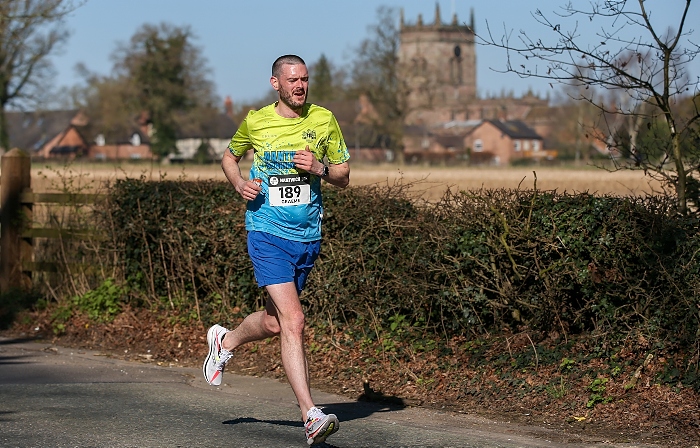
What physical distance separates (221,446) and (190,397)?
5.68 ft

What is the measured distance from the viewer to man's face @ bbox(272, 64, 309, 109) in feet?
20.2

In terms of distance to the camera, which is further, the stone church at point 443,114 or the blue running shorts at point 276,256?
the stone church at point 443,114

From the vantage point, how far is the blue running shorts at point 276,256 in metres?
6.18

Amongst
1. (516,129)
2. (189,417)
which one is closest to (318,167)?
(189,417)

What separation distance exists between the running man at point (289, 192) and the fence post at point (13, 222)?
Result: 6274mm

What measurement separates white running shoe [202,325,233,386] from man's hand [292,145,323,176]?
4.96 feet

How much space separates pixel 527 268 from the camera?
7555 millimetres

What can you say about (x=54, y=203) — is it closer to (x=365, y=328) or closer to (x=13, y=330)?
(x=13, y=330)

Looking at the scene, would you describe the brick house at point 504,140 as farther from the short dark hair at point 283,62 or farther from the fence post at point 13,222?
the short dark hair at point 283,62

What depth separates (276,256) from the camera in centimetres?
619

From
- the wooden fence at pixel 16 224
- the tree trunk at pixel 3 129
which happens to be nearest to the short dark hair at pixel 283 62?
the wooden fence at pixel 16 224

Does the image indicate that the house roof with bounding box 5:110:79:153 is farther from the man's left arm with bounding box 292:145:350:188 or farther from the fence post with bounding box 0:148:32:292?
the man's left arm with bounding box 292:145:350:188

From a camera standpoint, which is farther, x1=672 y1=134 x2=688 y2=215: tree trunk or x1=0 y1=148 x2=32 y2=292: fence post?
x1=0 y1=148 x2=32 y2=292: fence post

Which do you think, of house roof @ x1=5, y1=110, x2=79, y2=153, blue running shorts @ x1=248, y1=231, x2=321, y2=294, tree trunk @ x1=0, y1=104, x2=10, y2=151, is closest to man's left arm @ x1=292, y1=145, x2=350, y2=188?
blue running shorts @ x1=248, y1=231, x2=321, y2=294
